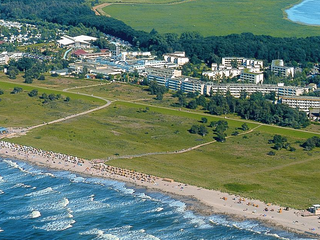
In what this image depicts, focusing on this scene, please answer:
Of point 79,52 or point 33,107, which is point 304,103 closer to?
point 33,107

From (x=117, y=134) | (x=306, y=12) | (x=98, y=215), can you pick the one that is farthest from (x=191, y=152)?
(x=306, y=12)

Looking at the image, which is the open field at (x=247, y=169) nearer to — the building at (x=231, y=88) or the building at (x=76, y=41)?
the building at (x=231, y=88)

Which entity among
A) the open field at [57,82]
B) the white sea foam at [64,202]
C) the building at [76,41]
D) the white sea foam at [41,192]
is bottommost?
the white sea foam at [64,202]

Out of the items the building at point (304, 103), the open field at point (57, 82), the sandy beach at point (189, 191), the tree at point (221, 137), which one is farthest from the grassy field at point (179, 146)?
the open field at point (57, 82)

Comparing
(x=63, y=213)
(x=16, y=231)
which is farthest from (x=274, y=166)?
(x=16, y=231)

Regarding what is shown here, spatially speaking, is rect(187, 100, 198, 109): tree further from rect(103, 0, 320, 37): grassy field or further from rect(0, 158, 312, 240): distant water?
rect(103, 0, 320, 37): grassy field

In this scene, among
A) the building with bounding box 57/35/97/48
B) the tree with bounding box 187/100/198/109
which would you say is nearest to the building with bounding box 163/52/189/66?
the building with bounding box 57/35/97/48

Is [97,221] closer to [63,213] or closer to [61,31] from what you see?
[63,213]
